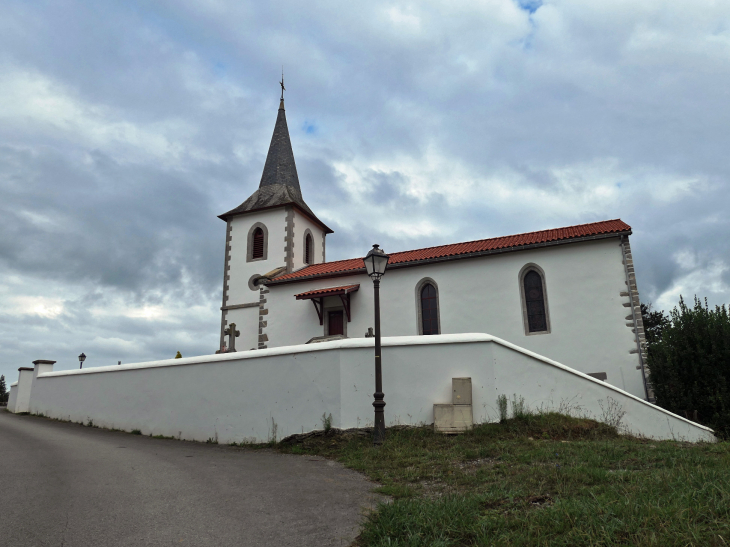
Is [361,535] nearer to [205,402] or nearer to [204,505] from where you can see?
[204,505]

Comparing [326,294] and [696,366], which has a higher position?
[326,294]

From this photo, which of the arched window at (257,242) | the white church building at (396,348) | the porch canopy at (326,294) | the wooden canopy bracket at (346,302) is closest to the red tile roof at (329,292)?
the porch canopy at (326,294)

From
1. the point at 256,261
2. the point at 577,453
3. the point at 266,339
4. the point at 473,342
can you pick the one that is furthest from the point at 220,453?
the point at 256,261

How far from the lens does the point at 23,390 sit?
19.4m

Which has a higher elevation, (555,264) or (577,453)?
(555,264)

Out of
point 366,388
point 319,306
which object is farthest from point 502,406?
point 319,306

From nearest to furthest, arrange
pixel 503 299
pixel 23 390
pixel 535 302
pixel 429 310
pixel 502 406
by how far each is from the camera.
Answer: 1. pixel 502 406
2. pixel 535 302
3. pixel 503 299
4. pixel 23 390
5. pixel 429 310

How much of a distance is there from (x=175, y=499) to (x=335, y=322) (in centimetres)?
1540

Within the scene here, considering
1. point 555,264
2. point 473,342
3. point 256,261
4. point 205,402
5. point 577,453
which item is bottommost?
point 577,453

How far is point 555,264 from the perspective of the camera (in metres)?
18.0

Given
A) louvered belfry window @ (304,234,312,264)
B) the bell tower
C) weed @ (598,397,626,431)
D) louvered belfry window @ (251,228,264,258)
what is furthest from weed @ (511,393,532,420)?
louvered belfry window @ (304,234,312,264)

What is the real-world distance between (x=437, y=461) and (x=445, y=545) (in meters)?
3.57

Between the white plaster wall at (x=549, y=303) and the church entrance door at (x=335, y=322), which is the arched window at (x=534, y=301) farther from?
the church entrance door at (x=335, y=322)

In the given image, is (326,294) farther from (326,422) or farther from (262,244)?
(326,422)
